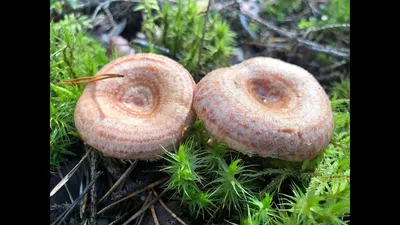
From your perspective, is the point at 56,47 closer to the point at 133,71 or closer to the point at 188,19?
the point at 133,71

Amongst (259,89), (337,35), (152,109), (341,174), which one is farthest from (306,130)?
(337,35)

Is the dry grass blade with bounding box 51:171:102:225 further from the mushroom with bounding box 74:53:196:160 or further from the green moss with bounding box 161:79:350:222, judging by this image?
the green moss with bounding box 161:79:350:222

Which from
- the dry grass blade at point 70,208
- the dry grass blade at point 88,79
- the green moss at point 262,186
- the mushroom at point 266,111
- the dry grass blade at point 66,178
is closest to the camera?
the green moss at point 262,186

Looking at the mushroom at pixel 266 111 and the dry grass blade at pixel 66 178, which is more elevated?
the mushroom at pixel 266 111

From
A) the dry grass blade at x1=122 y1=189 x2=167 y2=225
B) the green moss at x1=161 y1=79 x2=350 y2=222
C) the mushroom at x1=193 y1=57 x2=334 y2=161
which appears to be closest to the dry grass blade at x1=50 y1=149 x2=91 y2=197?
the dry grass blade at x1=122 y1=189 x2=167 y2=225

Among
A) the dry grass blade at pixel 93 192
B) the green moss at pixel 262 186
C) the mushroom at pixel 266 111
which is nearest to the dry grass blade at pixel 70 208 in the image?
the dry grass blade at pixel 93 192

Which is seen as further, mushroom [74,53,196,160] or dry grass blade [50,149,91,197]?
dry grass blade [50,149,91,197]

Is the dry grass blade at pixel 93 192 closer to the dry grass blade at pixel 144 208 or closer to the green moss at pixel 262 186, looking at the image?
the dry grass blade at pixel 144 208
